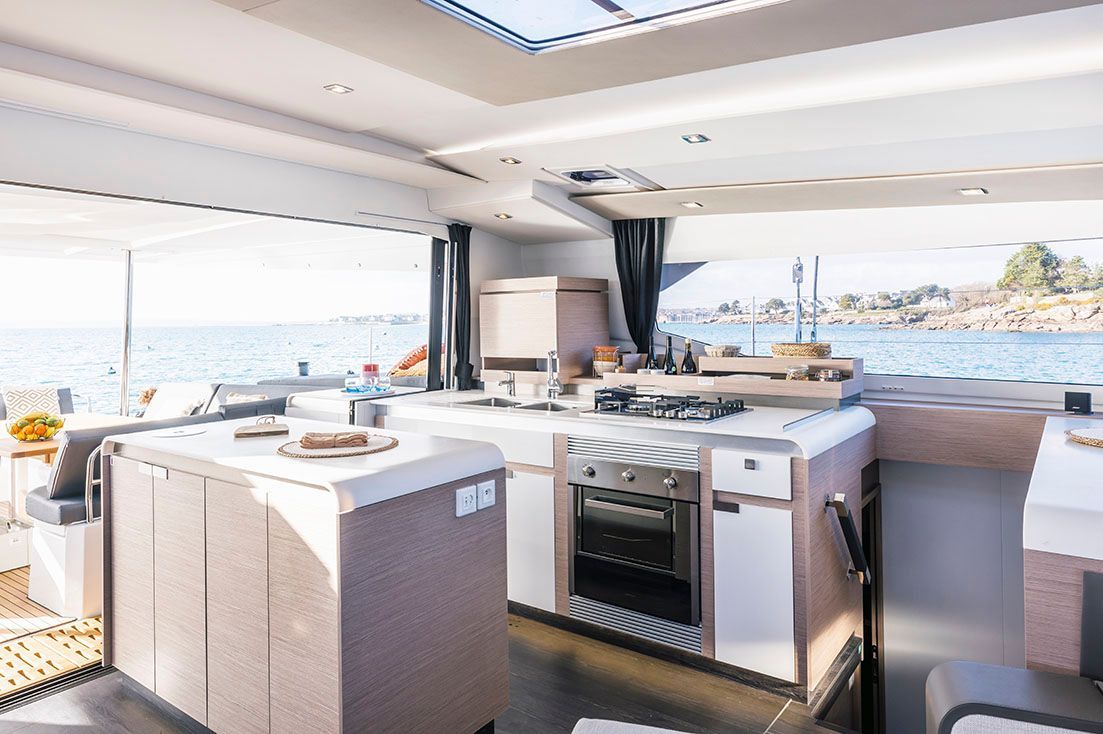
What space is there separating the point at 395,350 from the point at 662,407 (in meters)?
2.31

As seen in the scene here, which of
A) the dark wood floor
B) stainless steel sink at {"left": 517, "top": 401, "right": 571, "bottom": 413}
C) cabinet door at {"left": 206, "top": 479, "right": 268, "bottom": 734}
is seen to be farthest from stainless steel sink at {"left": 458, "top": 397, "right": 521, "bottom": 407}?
cabinet door at {"left": 206, "top": 479, "right": 268, "bottom": 734}

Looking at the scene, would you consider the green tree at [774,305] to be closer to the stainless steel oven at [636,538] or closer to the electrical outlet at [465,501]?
the stainless steel oven at [636,538]

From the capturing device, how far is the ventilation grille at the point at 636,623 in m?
2.81

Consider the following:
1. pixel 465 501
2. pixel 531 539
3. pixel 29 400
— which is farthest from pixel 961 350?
pixel 29 400

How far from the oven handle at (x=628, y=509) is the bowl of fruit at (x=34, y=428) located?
3.35m

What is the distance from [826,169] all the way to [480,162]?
1640 millimetres

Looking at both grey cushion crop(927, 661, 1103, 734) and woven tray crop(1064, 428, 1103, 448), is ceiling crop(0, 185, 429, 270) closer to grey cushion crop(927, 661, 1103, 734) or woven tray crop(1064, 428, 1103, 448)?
grey cushion crop(927, 661, 1103, 734)

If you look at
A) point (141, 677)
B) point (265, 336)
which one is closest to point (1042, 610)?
point (141, 677)

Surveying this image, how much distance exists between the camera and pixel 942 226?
3482mm

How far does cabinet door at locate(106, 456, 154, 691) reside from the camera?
2.35m

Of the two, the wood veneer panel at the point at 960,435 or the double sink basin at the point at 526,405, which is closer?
the wood veneer panel at the point at 960,435

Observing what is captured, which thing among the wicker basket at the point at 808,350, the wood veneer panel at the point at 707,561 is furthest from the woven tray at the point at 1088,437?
the wicker basket at the point at 808,350

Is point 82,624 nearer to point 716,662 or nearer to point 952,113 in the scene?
point 716,662

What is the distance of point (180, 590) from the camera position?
2.22 metres
